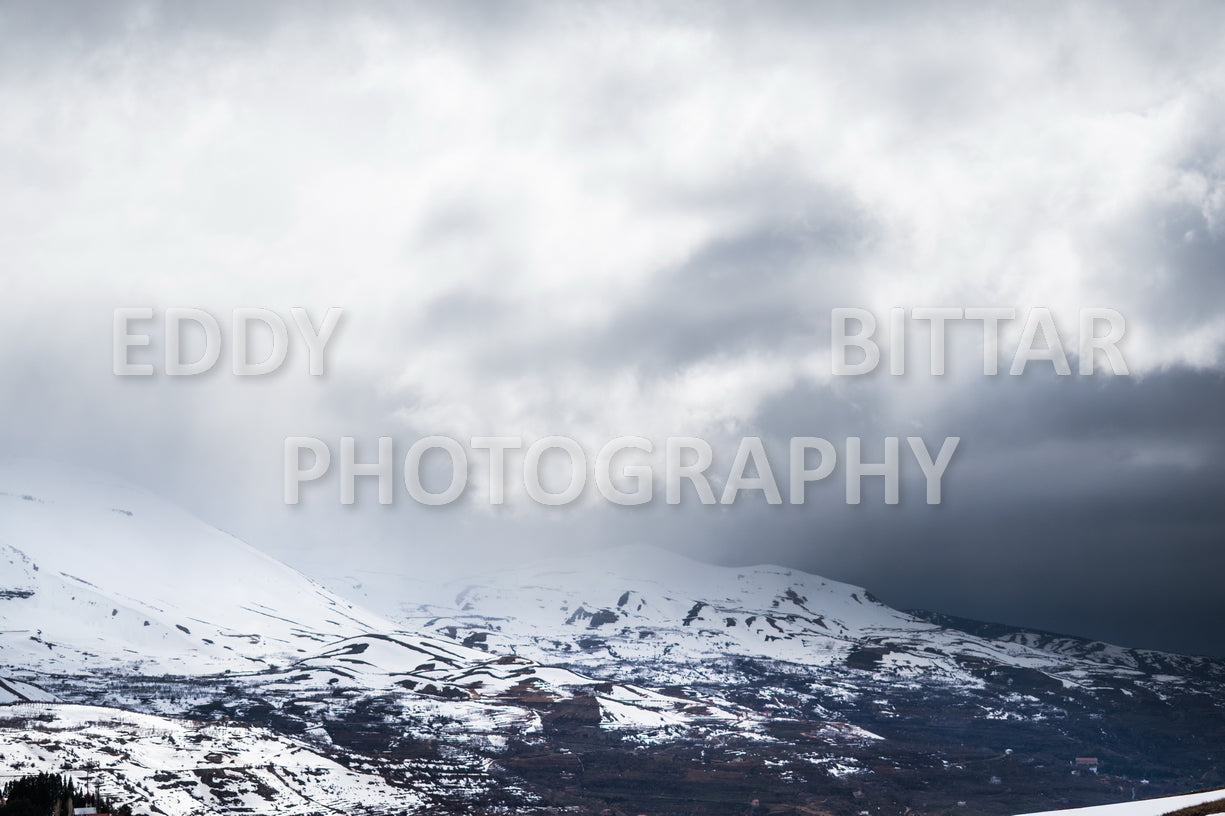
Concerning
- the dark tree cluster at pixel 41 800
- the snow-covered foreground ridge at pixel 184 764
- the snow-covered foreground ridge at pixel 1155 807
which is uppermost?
the snow-covered foreground ridge at pixel 1155 807

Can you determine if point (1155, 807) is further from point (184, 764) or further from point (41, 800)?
point (184, 764)

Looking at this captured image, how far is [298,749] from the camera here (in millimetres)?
194250

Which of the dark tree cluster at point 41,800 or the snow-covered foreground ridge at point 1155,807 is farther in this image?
the dark tree cluster at point 41,800

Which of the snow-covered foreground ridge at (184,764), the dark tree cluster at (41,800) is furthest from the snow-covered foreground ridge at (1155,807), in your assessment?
the snow-covered foreground ridge at (184,764)

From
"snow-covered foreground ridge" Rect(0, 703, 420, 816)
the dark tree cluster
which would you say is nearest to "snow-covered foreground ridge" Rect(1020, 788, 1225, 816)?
the dark tree cluster

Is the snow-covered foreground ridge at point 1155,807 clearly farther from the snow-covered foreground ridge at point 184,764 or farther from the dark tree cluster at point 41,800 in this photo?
the snow-covered foreground ridge at point 184,764

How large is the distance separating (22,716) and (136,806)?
61050 mm

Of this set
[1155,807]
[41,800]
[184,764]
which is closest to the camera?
[1155,807]

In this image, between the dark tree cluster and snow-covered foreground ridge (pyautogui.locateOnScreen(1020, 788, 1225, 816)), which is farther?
the dark tree cluster

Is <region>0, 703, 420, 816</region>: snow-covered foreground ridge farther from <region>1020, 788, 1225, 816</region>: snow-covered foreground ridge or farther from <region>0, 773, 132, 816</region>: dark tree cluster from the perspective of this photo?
<region>1020, 788, 1225, 816</region>: snow-covered foreground ridge

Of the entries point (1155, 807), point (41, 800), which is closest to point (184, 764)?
point (41, 800)

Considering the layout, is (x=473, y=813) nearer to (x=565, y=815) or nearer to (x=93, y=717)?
(x=565, y=815)

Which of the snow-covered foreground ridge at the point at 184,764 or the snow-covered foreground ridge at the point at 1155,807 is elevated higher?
the snow-covered foreground ridge at the point at 1155,807

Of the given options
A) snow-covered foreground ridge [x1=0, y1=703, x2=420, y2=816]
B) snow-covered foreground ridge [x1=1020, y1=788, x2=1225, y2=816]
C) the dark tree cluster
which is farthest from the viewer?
snow-covered foreground ridge [x1=0, y1=703, x2=420, y2=816]
